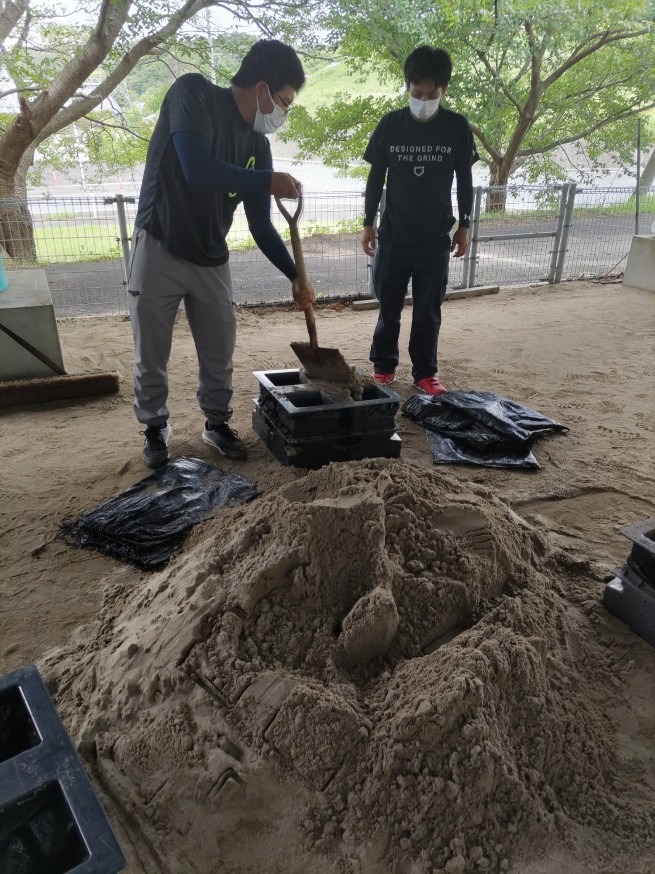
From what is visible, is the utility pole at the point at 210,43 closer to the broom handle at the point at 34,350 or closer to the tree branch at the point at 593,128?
the tree branch at the point at 593,128

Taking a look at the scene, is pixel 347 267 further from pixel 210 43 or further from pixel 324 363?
pixel 210 43

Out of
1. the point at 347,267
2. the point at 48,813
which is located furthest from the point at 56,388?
the point at 347,267

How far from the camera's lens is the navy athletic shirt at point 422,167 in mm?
3545

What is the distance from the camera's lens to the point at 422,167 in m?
3.58

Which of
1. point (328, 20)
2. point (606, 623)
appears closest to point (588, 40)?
point (328, 20)

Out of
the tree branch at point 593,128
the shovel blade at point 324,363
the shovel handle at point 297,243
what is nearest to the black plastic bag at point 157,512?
the shovel blade at point 324,363

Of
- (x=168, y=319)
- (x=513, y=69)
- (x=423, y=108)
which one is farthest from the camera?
(x=513, y=69)

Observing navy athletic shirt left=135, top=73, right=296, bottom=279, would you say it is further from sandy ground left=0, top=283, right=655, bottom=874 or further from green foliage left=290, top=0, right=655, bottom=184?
green foliage left=290, top=0, right=655, bottom=184

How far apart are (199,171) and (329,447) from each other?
130 cm

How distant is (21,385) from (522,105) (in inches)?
443

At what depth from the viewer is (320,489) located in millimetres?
1940

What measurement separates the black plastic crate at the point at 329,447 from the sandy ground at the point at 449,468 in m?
0.10

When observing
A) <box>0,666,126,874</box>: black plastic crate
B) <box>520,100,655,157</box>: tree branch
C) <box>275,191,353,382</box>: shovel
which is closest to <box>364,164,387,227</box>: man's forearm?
<box>275,191,353,382</box>: shovel

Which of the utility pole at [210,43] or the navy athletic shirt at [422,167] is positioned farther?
the utility pole at [210,43]
